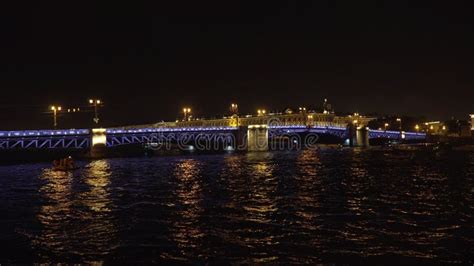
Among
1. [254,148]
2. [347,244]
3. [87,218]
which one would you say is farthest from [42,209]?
[254,148]

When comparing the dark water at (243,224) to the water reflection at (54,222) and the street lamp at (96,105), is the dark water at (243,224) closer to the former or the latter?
the water reflection at (54,222)

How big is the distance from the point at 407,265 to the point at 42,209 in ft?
66.0

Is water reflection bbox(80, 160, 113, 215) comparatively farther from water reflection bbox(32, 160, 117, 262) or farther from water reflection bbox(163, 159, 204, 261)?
water reflection bbox(163, 159, 204, 261)

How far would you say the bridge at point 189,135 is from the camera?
99375 mm

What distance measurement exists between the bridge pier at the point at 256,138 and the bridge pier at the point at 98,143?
134 feet

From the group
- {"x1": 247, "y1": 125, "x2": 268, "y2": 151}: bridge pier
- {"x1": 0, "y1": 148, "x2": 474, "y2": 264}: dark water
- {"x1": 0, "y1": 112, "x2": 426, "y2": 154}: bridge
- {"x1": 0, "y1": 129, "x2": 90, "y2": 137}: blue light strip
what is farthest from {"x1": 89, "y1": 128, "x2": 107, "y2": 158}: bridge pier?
{"x1": 0, "y1": 148, "x2": 474, "y2": 264}: dark water

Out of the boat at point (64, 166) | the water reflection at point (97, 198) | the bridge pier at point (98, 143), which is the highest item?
the bridge pier at point (98, 143)

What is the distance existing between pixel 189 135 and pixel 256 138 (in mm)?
20693

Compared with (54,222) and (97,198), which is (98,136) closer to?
(97,198)

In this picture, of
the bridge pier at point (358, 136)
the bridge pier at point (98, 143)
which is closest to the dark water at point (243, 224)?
the bridge pier at point (98, 143)

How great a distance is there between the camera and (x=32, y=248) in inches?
735

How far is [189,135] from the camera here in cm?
12350

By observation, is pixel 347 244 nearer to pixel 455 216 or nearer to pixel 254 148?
pixel 455 216

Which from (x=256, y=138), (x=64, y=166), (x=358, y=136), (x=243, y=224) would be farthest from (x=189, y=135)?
(x=243, y=224)
